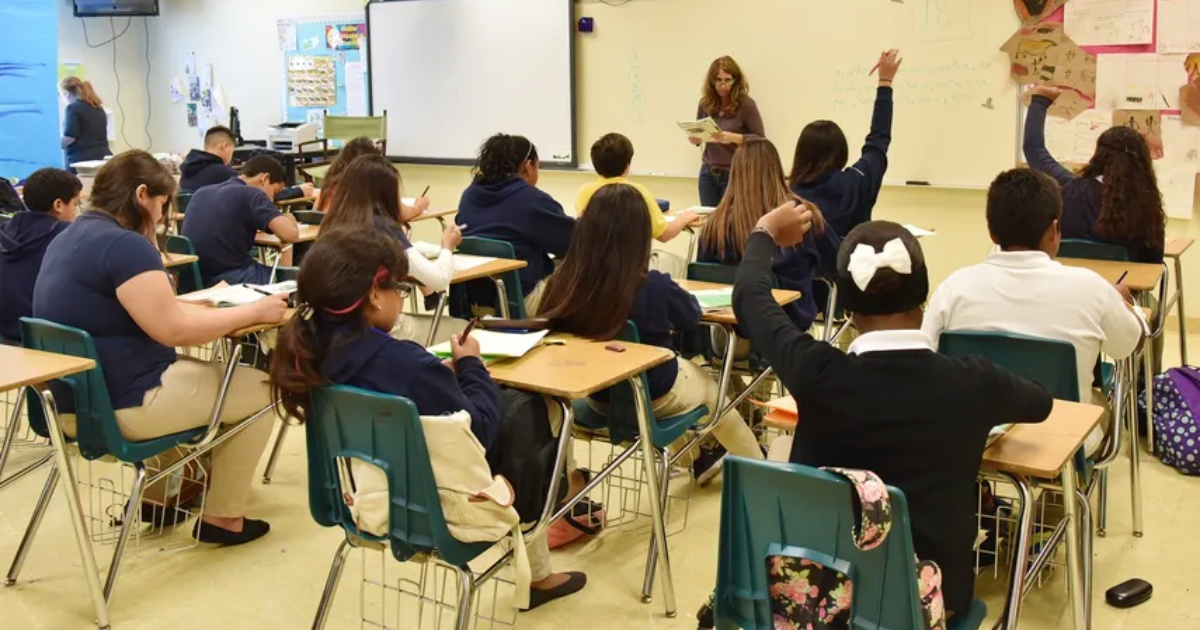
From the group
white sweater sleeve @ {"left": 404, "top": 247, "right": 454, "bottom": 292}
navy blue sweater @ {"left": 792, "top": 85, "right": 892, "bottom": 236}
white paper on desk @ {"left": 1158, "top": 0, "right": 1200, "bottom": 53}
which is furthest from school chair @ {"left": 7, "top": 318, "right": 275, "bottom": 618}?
white paper on desk @ {"left": 1158, "top": 0, "right": 1200, "bottom": 53}

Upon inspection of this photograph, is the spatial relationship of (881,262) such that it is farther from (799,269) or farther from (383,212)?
(383,212)

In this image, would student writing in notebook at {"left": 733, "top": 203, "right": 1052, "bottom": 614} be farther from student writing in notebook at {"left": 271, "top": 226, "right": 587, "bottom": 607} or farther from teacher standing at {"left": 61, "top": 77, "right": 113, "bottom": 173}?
teacher standing at {"left": 61, "top": 77, "right": 113, "bottom": 173}

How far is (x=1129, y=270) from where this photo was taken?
12.1 ft

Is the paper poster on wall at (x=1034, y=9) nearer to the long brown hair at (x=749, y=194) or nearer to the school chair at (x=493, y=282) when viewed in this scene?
the long brown hair at (x=749, y=194)

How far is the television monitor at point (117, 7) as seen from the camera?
9.48 m

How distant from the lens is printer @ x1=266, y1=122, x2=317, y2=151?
830 centimetres

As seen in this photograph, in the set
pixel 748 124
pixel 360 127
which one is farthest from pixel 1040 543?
pixel 360 127

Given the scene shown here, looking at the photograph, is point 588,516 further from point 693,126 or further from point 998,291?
point 693,126

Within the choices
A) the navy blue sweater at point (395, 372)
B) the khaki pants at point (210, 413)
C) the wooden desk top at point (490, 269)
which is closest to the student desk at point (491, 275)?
the wooden desk top at point (490, 269)

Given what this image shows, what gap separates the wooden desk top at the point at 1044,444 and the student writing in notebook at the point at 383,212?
1.94 metres

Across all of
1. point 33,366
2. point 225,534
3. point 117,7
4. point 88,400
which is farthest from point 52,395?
point 117,7

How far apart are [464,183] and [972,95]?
3.70 meters

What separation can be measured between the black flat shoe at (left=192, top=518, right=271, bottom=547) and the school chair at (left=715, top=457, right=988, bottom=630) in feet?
6.57

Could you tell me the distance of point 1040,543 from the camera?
295 cm
